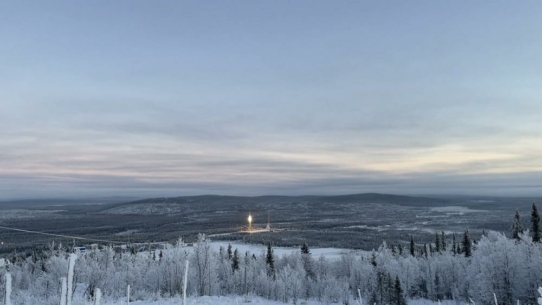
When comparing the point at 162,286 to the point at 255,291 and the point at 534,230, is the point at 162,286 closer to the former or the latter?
the point at 255,291

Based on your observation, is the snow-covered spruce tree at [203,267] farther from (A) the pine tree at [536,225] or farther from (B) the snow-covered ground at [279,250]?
(B) the snow-covered ground at [279,250]

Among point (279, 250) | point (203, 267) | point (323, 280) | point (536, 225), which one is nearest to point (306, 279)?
point (323, 280)

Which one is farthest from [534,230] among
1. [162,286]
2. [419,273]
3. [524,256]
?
[162,286]

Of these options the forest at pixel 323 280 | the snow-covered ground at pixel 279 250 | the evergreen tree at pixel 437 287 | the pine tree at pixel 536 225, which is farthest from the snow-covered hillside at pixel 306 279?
the snow-covered ground at pixel 279 250

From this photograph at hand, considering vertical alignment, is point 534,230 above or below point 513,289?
above

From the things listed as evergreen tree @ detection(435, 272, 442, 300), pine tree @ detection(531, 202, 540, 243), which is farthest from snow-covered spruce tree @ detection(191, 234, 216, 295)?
pine tree @ detection(531, 202, 540, 243)

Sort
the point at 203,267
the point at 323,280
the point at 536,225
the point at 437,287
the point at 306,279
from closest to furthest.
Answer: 1. the point at 536,225
2. the point at 203,267
3. the point at 437,287
4. the point at 323,280
5. the point at 306,279

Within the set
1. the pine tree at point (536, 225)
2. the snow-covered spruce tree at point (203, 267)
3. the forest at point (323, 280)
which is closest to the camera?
the forest at point (323, 280)

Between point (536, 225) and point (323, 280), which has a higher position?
point (536, 225)

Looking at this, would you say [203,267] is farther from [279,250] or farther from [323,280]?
[279,250]

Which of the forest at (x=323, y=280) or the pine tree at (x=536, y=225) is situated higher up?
the pine tree at (x=536, y=225)

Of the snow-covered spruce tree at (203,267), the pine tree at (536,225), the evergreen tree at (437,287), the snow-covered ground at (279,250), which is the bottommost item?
the snow-covered ground at (279,250)
